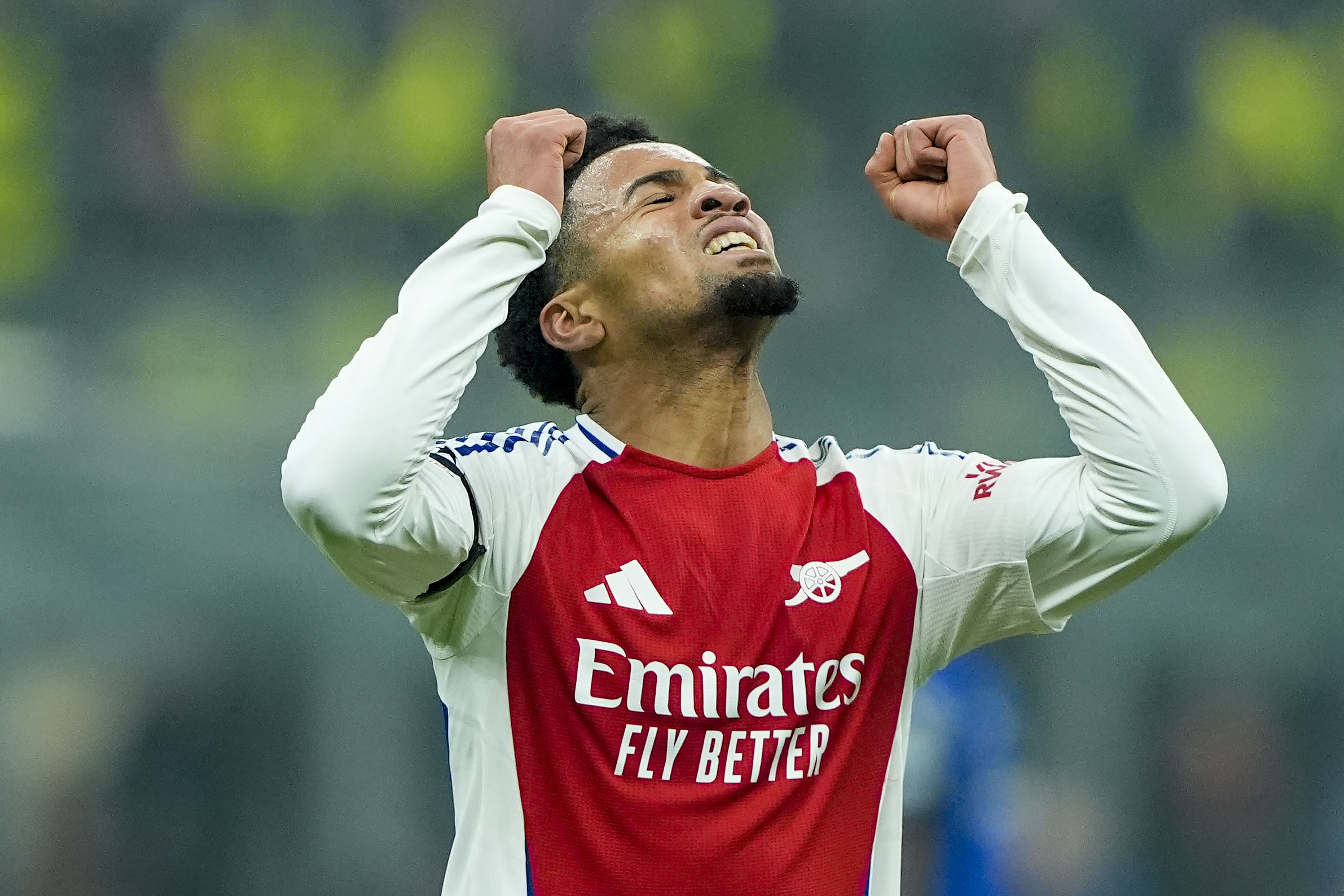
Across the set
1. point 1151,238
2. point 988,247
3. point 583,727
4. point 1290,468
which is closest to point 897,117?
point 1151,238

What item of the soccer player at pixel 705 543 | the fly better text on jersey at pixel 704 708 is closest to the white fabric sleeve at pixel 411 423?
the soccer player at pixel 705 543

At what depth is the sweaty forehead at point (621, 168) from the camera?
2.86m

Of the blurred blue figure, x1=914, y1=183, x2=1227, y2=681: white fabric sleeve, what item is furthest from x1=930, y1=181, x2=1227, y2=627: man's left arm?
the blurred blue figure

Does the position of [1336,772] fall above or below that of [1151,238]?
below

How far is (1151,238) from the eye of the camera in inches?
253

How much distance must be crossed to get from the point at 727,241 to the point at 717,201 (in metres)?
0.09

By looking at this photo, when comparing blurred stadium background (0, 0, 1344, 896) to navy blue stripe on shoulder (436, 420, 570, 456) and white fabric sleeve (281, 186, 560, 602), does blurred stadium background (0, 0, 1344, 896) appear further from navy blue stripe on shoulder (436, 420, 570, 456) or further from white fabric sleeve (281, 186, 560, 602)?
white fabric sleeve (281, 186, 560, 602)

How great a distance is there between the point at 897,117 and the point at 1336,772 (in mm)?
2995

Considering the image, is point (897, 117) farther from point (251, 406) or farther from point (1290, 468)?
point (251, 406)

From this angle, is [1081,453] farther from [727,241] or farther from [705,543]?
[727,241]

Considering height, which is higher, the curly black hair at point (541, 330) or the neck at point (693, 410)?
the curly black hair at point (541, 330)

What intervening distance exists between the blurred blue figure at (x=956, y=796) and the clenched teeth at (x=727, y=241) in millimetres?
2244

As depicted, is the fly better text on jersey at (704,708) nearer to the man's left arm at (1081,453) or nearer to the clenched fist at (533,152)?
the man's left arm at (1081,453)

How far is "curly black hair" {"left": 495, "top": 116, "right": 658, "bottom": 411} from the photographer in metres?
3.06
